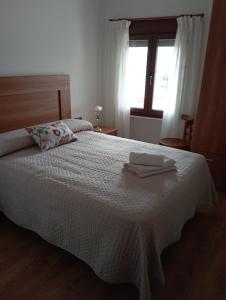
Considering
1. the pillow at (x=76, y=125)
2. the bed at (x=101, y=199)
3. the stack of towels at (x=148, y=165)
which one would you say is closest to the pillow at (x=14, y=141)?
the bed at (x=101, y=199)

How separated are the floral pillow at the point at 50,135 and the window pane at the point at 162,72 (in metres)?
1.71

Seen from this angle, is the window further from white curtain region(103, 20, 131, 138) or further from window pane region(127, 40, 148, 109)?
white curtain region(103, 20, 131, 138)

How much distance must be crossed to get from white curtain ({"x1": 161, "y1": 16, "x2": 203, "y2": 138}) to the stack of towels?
1.61 m

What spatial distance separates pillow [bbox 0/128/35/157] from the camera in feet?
7.53

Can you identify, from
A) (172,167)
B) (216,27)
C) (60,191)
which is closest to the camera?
(60,191)

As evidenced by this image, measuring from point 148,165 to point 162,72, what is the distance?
2.13m

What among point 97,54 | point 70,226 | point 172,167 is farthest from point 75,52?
point 70,226

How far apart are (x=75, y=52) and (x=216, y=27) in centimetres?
187

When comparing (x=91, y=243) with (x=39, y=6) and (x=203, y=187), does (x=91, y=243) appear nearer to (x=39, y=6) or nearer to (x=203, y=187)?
(x=203, y=187)

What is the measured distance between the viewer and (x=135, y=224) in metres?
1.40

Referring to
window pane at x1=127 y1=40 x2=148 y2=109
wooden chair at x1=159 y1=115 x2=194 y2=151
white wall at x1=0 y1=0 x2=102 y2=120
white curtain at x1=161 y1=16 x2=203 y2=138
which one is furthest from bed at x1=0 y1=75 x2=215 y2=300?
window pane at x1=127 y1=40 x2=148 y2=109

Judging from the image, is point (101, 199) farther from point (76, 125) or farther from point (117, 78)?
point (117, 78)

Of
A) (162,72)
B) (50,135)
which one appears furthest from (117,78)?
(50,135)

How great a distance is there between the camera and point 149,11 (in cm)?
345
